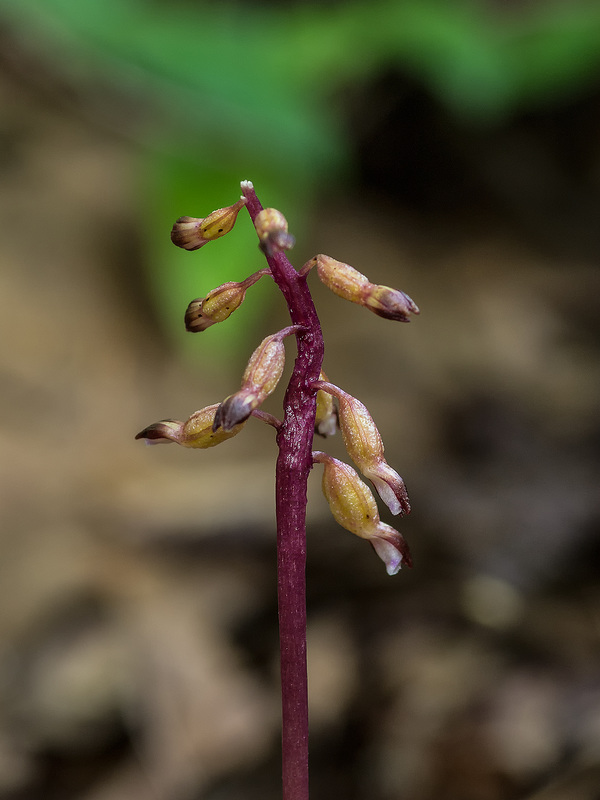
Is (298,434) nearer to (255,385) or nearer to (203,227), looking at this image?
(255,385)

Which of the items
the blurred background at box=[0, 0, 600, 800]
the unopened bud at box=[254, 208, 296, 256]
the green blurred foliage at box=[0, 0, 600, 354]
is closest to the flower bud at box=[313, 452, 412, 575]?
the unopened bud at box=[254, 208, 296, 256]

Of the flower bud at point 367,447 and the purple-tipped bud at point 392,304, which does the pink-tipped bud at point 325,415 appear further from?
the purple-tipped bud at point 392,304

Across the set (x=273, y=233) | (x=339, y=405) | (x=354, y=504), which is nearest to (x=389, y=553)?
(x=354, y=504)

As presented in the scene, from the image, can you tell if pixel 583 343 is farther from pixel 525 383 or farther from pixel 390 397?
pixel 390 397

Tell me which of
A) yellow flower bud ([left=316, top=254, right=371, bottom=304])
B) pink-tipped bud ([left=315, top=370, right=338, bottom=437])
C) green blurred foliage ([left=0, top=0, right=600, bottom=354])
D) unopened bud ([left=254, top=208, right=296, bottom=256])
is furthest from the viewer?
green blurred foliage ([left=0, top=0, right=600, bottom=354])

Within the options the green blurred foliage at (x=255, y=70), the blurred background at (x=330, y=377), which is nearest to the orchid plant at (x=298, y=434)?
the blurred background at (x=330, y=377)

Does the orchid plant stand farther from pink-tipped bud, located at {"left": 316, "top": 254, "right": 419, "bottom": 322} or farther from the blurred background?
the blurred background
